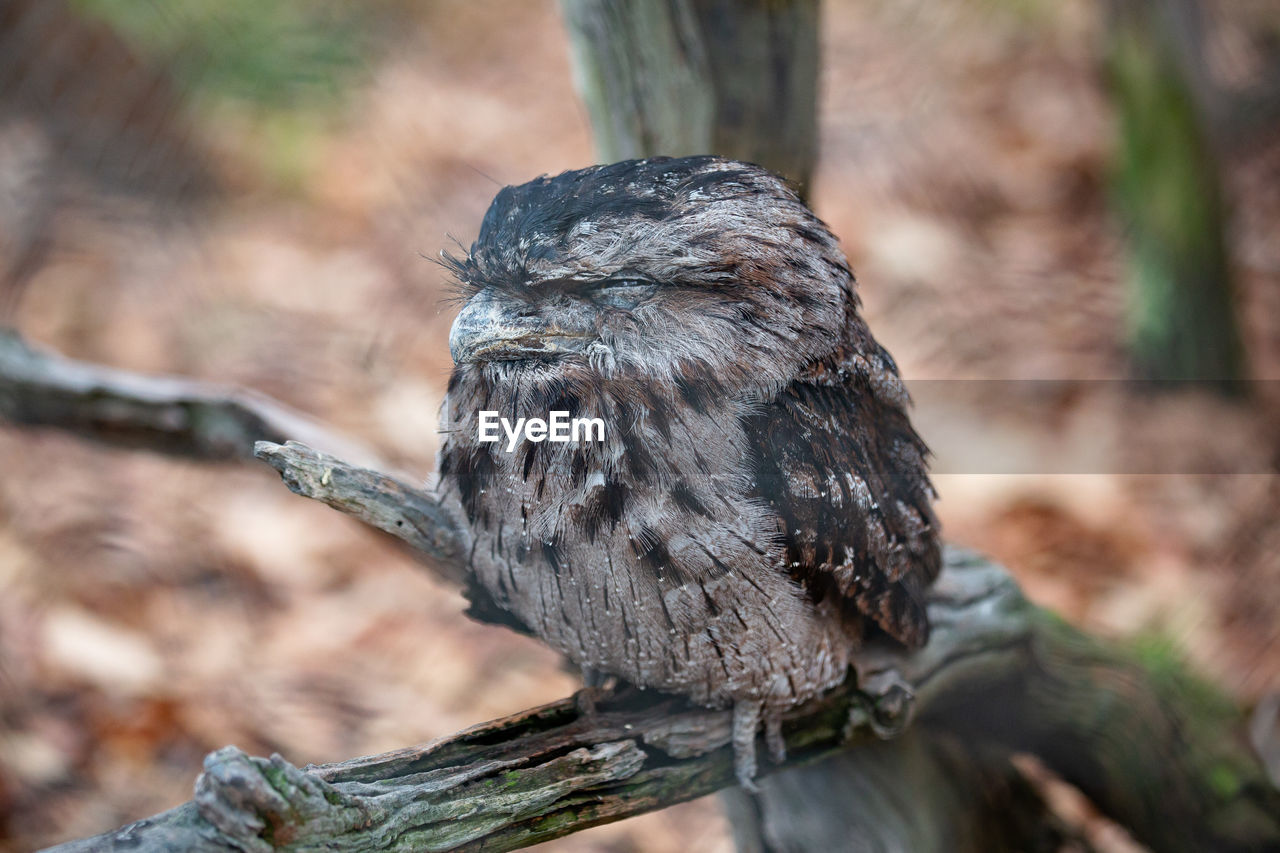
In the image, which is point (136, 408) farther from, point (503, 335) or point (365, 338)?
point (503, 335)

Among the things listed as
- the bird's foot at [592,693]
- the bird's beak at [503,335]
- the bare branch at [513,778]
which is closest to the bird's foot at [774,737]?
the bare branch at [513,778]

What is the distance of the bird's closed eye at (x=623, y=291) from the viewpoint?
1086 millimetres

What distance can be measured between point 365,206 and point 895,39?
6.53 ft

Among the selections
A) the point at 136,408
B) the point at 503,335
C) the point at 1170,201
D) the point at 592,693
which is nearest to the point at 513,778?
the point at 592,693

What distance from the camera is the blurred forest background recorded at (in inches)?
92.8

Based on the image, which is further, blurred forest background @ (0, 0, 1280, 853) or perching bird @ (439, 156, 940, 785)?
blurred forest background @ (0, 0, 1280, 853)

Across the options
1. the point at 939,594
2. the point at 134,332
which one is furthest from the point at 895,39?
the point at 134,332

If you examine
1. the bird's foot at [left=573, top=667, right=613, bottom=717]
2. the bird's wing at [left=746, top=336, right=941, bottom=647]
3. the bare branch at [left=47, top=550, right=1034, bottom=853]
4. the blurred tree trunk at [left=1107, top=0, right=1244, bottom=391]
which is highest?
the blurred tree trunk at [left=1107, top=0, right=1244, bottom=391]

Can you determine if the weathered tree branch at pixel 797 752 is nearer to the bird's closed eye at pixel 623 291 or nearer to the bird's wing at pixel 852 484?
the bird's wing at pixel 852 484

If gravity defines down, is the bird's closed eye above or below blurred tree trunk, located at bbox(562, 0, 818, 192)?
below

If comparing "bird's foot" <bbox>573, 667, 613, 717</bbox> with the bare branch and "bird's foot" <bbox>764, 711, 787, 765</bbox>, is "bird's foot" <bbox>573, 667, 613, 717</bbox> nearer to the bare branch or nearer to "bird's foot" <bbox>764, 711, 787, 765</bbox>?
the bare branch

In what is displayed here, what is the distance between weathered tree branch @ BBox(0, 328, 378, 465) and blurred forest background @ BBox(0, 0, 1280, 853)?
167 mm

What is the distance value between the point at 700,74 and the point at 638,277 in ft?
2.54

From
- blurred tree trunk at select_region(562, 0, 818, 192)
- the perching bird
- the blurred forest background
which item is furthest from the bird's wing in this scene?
the blurred forest background
